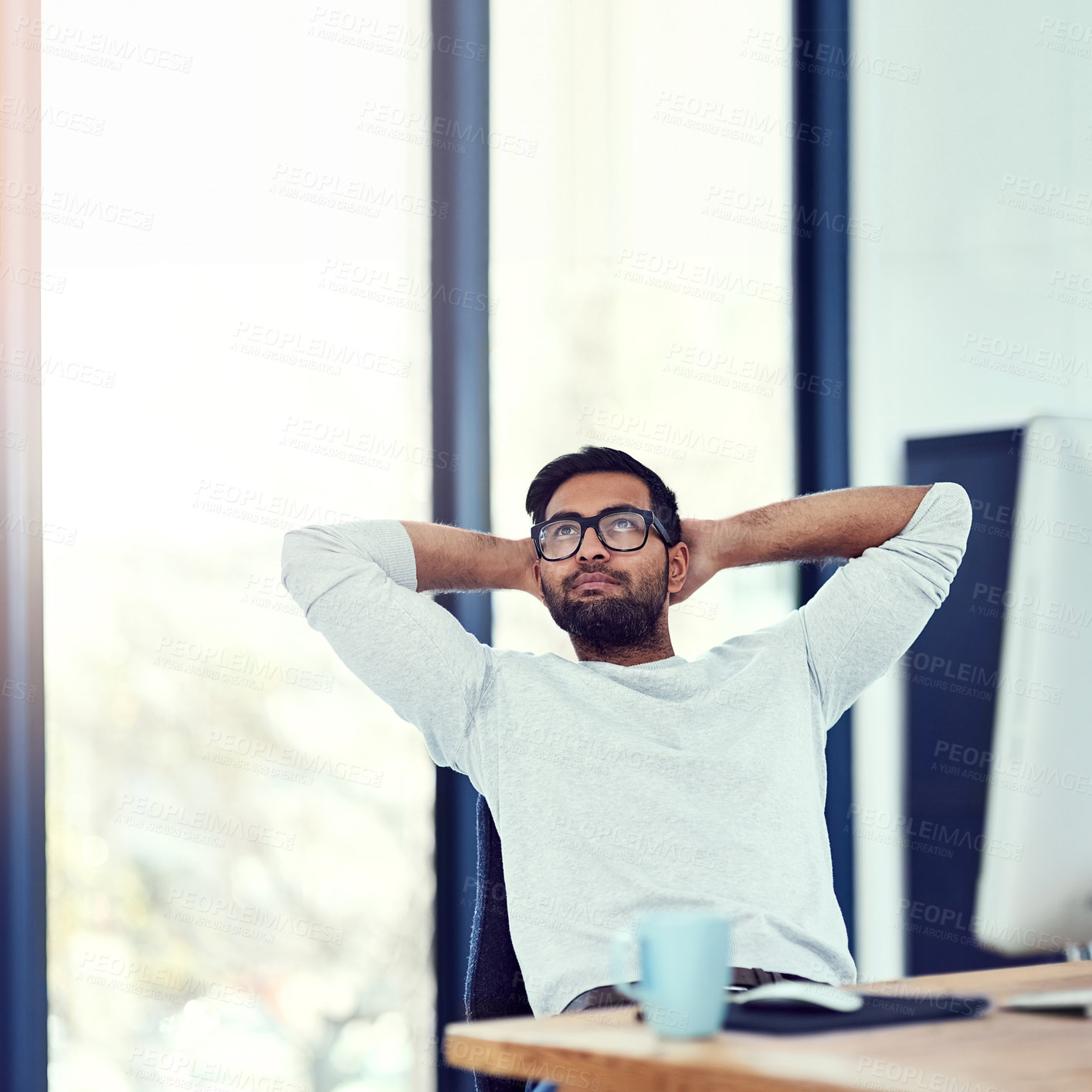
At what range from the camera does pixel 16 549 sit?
182 cm

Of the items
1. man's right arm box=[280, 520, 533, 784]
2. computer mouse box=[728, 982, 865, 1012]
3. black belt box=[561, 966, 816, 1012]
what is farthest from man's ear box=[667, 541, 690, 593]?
computer mouse box=[728, 982, 865, 1012]

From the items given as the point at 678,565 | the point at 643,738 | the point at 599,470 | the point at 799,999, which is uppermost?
the point at 599,470

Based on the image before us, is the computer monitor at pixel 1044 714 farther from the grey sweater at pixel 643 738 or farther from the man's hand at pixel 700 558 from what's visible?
the man's hand at pixel 700 558

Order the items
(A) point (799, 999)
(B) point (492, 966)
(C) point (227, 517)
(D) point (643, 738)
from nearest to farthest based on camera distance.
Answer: (A) point (799, 999), (B) point (492, 966), (D) point (643, 738), (C) point (227, 517)

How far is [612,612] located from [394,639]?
0.32 metres

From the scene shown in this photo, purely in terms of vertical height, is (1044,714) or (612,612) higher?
(612,612)

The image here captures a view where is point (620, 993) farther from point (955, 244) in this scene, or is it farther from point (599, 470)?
point (955, 244)

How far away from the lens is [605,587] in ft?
5.72

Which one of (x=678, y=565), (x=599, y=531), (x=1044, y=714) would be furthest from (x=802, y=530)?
(x=1044, y=714)

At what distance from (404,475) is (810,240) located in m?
1.06

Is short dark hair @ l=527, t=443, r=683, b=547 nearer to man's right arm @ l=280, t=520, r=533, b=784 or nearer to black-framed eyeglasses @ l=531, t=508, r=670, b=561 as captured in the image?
black-framed eyeglasses @ l=531, t=508, r=670, b=561

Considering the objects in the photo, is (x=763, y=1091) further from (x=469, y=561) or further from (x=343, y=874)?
(x=343, y=874)

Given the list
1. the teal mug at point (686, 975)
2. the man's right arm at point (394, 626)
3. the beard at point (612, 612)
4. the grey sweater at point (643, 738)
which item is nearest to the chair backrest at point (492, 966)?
the grey sweater at point (643, 738)

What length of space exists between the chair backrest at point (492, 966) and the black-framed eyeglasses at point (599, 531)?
486mm
